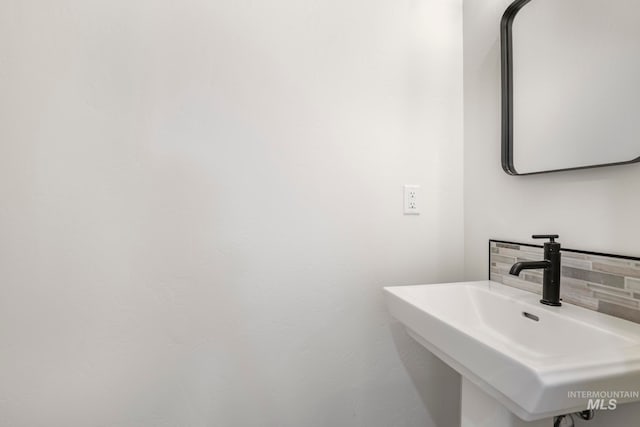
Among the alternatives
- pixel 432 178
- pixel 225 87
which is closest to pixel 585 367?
pixel 432 178

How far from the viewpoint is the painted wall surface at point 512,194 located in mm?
769

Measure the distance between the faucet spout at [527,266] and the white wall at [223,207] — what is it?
1.49 feet

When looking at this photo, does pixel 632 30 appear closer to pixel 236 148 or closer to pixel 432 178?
pixel 432 178

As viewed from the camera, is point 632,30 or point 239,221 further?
point 239,221

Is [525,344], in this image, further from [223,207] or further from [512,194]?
[223,207]

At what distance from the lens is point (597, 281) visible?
2.63ft

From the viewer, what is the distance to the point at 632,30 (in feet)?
2.47

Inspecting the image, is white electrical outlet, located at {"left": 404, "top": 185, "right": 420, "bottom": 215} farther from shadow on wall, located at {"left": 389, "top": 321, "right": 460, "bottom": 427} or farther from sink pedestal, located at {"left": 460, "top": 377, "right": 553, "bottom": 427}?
sink pedestal, located at {"left": 460, "top": 377, "right": 553, "bottom": 427}

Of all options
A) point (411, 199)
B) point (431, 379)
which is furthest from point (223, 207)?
point (431, 379)

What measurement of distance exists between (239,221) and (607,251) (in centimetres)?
101

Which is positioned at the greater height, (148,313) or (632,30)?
(632,30)

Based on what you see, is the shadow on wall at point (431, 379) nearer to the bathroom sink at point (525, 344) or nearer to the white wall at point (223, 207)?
the white wall at point (223, 207)

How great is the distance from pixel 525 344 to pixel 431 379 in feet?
1.78

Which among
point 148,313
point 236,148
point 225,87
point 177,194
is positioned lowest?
point 148,313
